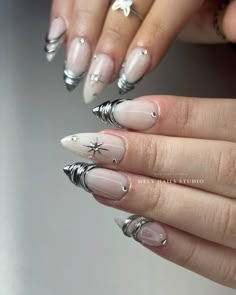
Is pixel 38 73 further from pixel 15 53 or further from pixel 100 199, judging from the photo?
pixel 100 199

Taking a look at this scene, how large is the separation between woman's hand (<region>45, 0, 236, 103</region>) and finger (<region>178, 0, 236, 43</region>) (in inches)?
0.5

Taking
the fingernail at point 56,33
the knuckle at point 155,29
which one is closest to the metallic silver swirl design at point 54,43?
the fingernail at point 56,33

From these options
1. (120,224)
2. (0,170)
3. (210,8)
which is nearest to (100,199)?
(120,224)

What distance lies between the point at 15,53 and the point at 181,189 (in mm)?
340

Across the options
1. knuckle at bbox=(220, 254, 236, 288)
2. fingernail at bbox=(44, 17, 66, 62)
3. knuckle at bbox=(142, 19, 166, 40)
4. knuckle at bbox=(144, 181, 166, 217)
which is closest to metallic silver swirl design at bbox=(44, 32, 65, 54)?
fingernail at bbox=(44, 17, 66, 62)

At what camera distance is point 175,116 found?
0.57m

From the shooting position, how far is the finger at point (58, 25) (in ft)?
2.06

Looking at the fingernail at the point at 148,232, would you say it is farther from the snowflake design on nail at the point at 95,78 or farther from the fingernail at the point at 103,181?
the snowflake design on nail at the point at 95,78

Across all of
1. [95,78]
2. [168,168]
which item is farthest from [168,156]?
[95,78]

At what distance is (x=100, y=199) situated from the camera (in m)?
0.57

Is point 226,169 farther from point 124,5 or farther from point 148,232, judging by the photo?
point 124,5

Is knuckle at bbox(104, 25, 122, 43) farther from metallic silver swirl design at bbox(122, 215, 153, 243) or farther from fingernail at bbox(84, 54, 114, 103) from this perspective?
metallic silver swirl design at bbox(122, 215, 153, 243)

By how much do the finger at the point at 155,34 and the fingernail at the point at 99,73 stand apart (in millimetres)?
18

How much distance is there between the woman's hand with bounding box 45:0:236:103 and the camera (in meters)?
0.58
